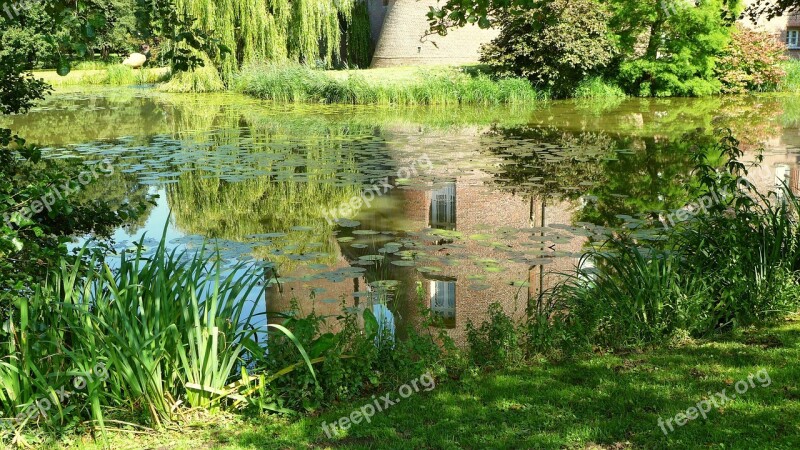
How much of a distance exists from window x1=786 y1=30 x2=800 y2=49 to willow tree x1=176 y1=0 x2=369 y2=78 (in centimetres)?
2023

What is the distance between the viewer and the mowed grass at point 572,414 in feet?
12.3

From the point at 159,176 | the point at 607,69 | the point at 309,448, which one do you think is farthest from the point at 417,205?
the point at 607,69

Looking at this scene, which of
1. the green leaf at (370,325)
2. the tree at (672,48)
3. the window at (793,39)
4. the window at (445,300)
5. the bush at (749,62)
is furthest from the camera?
the window at (793,39)

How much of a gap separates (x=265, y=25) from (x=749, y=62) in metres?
15.4

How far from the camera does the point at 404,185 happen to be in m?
10.9

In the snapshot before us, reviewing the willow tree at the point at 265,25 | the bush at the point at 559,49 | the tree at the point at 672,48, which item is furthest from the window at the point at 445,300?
the willow tree at the point at 265,25

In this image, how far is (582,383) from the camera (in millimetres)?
4453

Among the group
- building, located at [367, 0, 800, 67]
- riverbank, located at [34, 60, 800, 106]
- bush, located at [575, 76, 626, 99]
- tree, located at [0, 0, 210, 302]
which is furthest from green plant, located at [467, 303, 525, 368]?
building, located at [367, 0, 800, 67]

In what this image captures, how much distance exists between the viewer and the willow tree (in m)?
Answer: 23.9

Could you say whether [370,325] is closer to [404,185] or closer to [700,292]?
[700,292]

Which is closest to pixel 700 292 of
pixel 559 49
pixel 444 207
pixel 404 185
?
pixel 444 207

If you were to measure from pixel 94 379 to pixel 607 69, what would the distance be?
23.5m

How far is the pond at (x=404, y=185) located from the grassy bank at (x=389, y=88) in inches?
66.9

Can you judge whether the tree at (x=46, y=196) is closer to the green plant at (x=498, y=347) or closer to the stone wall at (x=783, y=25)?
the green plant at (x=498, y=347)
